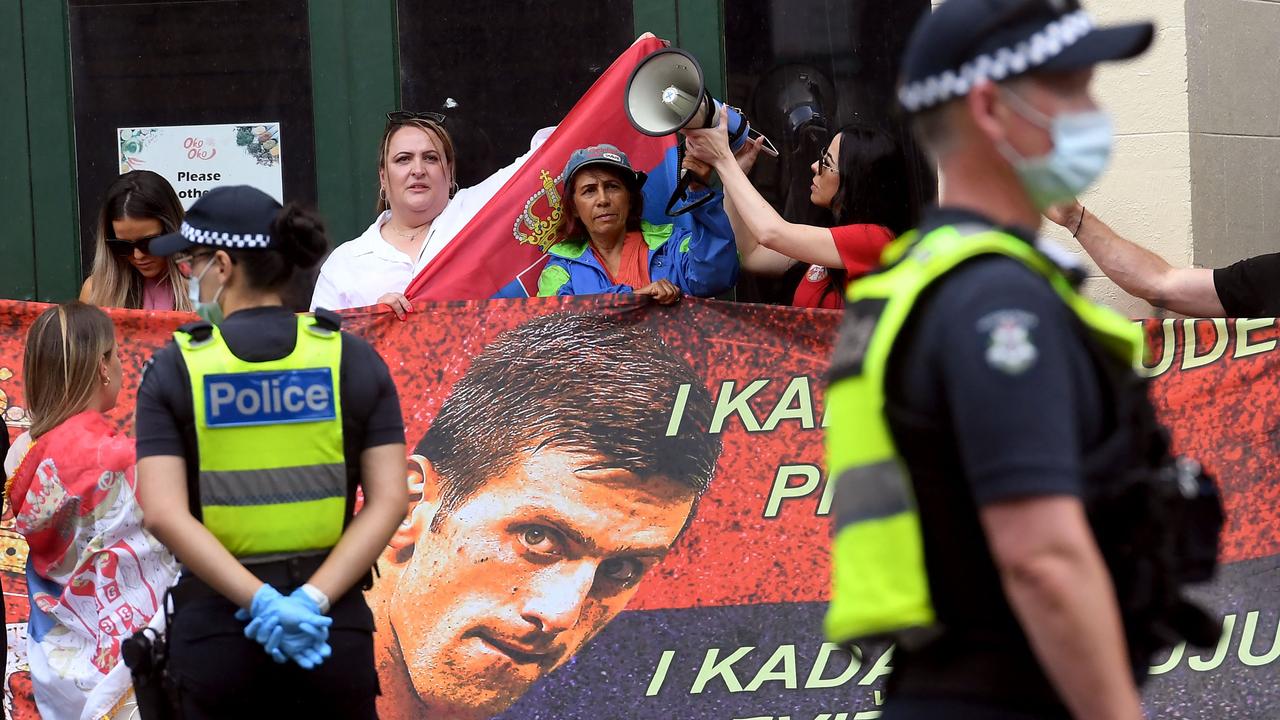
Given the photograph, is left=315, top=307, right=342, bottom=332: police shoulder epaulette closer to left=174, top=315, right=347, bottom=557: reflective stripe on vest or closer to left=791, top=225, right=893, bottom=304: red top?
left=174, top=315, right=347, bottom=557: reflective stripe on vest

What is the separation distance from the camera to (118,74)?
7.12m

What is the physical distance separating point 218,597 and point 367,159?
12.7 feet

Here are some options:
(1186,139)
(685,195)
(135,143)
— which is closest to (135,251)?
(135,143)

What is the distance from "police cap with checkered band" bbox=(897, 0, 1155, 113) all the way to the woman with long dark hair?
11.8ft

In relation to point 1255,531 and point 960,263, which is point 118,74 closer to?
→ point 1255,531

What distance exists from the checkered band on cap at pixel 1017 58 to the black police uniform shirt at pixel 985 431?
180 mm

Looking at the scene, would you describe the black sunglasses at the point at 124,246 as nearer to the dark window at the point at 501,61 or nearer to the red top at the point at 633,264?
the dark window at the point at 501,61

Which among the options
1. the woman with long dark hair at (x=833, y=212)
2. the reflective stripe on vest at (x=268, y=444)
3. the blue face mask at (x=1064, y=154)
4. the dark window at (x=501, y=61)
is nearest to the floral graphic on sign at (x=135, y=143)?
the dark window at (x=501, y=61)

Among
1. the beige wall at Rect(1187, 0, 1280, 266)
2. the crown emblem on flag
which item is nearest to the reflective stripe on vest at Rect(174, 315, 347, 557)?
the crown emblem on flag

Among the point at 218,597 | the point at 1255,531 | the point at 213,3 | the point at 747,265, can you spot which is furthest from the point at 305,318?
the point at 213,3

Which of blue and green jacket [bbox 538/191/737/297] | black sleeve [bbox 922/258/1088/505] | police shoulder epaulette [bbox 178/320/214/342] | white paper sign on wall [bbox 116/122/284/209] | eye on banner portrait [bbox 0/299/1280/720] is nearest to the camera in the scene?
black sleeve [bbox 922/258/1088/505]

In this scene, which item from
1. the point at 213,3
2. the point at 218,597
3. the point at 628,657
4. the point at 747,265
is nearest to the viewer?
the point at 218,597

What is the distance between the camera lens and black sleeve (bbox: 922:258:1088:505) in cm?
185

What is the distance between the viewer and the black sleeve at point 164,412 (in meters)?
3.51
